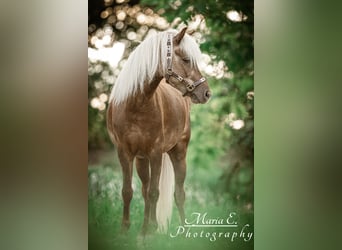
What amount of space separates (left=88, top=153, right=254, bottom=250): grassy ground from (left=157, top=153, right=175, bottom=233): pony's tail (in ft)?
0.10

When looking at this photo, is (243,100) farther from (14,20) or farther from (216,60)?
(14,20)

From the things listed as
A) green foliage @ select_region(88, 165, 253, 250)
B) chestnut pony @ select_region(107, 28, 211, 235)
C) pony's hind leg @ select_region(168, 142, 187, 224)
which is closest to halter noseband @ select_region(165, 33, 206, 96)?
chestnut pony @ select_region(107, 28, 211, 235)

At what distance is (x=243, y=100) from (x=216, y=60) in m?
0.23

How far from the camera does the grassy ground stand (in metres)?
1.80

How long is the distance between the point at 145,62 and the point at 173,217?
2.47ft

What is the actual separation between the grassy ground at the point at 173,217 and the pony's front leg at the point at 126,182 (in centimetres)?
2

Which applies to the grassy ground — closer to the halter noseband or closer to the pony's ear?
the halter noseband

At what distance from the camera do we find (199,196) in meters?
1.82

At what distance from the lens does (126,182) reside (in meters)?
1.81

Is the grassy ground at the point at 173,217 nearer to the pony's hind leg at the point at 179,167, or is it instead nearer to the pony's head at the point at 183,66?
the pony's hind leg at the point at 179,167

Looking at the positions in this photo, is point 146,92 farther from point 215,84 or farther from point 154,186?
point 154,186

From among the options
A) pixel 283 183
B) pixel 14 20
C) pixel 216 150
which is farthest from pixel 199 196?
pixel 14 20

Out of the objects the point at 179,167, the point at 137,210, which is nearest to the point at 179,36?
the point at 179,167

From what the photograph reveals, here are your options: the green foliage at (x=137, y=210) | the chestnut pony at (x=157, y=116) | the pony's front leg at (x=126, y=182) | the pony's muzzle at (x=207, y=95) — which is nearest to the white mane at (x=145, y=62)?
the chestnut pony at (x=157, y=116)
